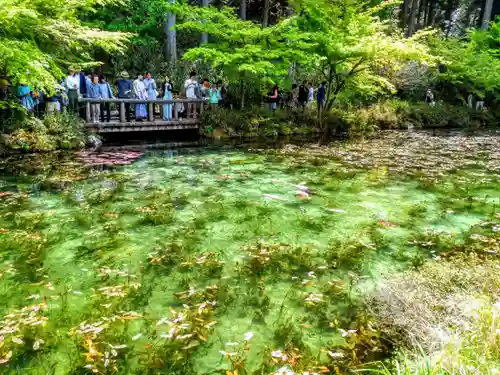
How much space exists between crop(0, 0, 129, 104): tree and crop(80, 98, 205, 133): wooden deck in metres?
2.96

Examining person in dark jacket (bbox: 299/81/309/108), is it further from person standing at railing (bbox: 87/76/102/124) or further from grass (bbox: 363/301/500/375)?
grass (bbox: 363/301/500/375)

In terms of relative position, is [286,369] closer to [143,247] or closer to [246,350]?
[246,350]

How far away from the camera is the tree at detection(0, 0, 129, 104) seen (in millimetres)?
8445

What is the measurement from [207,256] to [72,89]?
1146cm

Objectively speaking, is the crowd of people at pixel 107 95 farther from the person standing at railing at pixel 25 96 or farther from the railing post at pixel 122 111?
the railing post at pixel 122 111

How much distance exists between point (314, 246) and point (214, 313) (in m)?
2.53

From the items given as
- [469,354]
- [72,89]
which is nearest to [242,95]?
[72,89]

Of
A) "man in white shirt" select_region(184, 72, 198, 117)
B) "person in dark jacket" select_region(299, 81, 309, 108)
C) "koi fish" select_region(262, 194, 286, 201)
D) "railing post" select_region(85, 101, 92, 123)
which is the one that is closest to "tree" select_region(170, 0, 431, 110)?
"man in white shirt" select_region(184, 72, 198, 117)

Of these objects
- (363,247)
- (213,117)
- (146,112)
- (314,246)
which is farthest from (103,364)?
(213,117)

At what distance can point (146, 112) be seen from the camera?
Answer: 16.7 m

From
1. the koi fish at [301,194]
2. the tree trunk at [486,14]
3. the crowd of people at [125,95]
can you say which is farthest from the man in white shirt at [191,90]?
the tree trunk at [486,14]

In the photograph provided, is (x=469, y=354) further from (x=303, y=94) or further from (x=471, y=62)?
(x=471, y=62)

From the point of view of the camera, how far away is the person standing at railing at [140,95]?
16.5 m

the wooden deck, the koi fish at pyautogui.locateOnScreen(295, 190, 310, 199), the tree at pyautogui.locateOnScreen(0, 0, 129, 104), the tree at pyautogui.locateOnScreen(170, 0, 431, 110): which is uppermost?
the tree at pyautogui.locateOnScreen(170, 0, 431, 110)
